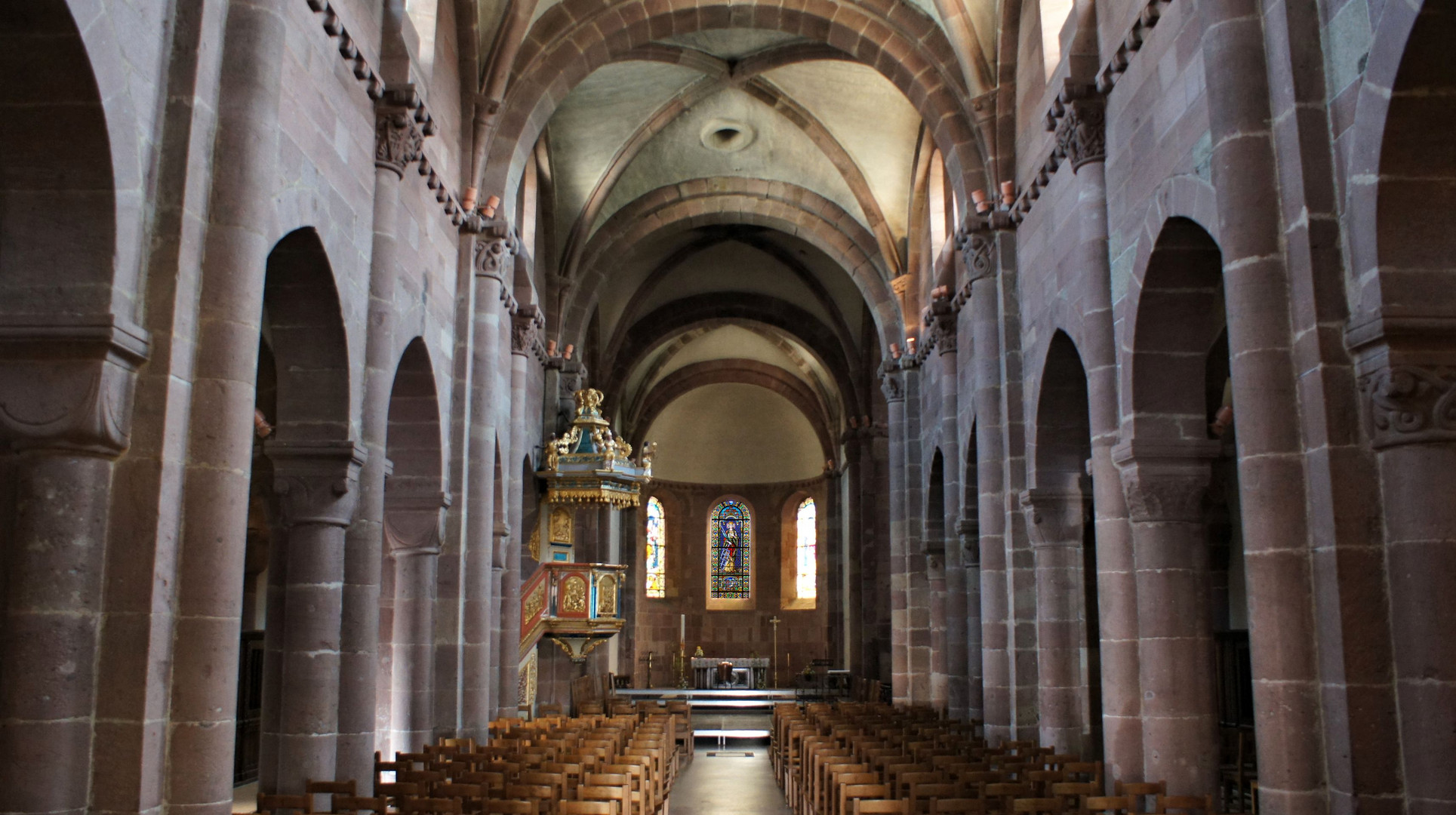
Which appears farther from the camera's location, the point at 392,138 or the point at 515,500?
the point at 515,500

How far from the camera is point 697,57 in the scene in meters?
21.9

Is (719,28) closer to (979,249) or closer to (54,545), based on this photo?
(979,249)

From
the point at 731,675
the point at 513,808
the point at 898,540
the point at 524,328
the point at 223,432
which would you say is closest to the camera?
the point at 223,432

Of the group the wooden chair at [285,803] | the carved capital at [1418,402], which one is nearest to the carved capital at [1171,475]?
the carved capital at [1418,402]

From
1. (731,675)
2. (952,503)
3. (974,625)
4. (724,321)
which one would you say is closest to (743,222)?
(724,321)

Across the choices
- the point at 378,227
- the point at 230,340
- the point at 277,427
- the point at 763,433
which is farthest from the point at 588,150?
the point at 763,433

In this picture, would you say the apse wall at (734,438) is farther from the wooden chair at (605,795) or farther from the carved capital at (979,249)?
the wooden chair at (605,795)

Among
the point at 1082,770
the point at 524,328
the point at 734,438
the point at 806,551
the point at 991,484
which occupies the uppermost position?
the point at 734,438

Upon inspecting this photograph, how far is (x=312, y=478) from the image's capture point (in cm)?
1137

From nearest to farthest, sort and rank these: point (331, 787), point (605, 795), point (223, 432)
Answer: point (223, 432)
point (605, 795)
point (331, 787)

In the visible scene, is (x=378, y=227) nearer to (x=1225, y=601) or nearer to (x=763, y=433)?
(x=1225, y=601)

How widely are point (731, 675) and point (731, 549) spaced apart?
7.65 m

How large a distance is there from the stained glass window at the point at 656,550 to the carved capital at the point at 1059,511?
2851 centimetres

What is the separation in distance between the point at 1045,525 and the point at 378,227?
27.6ft
